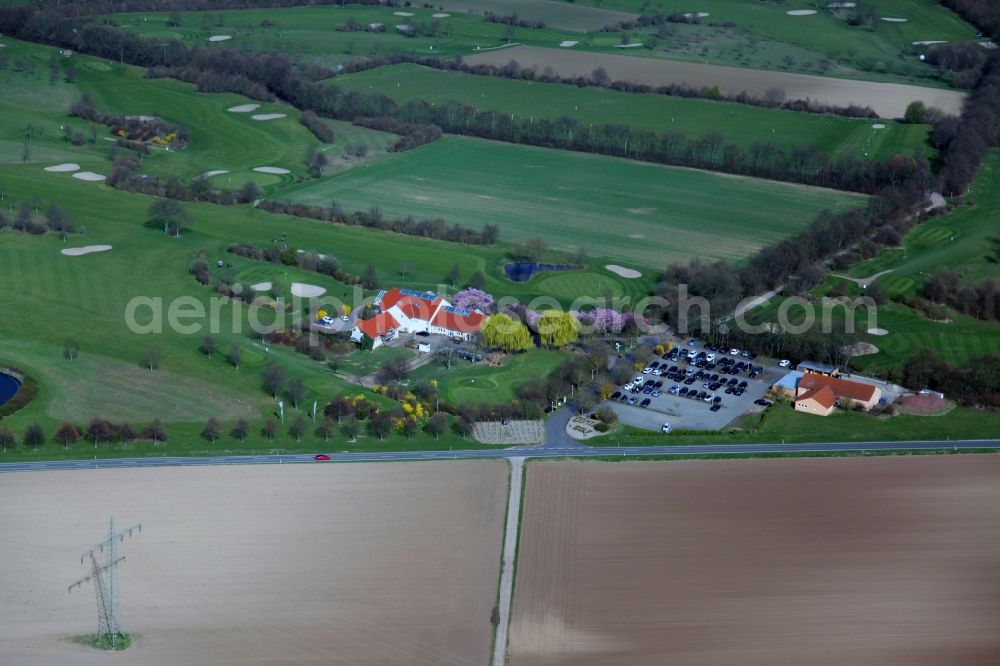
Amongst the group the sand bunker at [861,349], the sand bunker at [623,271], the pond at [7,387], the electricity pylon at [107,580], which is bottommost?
the pond at [7,387]

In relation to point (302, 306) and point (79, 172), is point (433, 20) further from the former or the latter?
point (302, 306)

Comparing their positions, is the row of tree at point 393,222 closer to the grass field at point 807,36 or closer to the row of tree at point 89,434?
the row of tree at point 89,434

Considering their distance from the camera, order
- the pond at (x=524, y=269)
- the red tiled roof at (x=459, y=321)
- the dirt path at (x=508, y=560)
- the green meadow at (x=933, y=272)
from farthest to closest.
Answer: the pond at (x=524, y=269) < the red tiled roof at (x=459, y=321) < the green meadow at (x=933, y=272) < the dirt path at (x=508, y=560)

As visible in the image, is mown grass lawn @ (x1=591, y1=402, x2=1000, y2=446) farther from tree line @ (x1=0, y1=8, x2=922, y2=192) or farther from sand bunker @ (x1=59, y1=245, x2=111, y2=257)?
sand bunker @ (x1=59, y1=245, x2=111, y2=257)

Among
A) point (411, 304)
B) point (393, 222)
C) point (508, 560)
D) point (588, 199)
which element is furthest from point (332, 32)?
point (508, 560)

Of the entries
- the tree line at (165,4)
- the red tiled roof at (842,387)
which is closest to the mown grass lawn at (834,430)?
the red tiled roof at (842,387)

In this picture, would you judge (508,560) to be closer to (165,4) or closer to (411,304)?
(411,304)

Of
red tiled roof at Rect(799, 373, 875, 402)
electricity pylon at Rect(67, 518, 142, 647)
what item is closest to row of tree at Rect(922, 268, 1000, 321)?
red tiled roof at Rect(799, 373, 875, 402)
